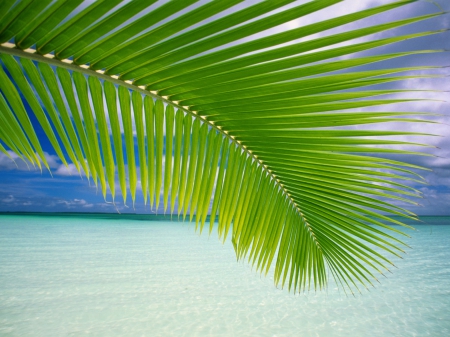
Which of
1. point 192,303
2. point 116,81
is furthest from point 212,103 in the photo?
point 192,303

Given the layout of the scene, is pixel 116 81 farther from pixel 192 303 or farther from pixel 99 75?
pixel 192 303

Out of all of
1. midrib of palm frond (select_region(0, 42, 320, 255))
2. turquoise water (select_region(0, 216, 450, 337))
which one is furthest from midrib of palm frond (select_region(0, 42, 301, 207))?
turquoise water (select_region(0, 216, 450, 337))

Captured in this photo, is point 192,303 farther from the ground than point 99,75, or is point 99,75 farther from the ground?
point 99,75

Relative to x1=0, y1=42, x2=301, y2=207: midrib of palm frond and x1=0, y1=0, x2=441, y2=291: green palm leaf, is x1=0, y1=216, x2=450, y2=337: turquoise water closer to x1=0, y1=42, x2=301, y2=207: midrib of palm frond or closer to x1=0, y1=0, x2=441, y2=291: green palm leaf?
x1=0, y1=0, x2=441, y2=291: green palm leaf

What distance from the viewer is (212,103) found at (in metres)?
0.65

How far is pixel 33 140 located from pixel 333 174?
0.68 meters

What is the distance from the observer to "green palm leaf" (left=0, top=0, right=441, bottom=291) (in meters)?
0.45

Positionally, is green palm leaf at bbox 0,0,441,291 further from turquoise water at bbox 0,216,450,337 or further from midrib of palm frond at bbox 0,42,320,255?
turquoise water at bbox 0,216,450,337

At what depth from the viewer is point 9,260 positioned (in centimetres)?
1031

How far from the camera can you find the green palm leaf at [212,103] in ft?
1.47

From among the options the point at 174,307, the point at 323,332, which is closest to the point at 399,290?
the point at 323,332

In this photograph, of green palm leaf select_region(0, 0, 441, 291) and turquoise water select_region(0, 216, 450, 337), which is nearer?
green palm leaf select_region(0, 0, 441, 291)

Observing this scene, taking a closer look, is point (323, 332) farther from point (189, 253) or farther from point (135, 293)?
point (189, 253)

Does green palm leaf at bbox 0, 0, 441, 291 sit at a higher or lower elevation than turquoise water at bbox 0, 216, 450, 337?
higher
